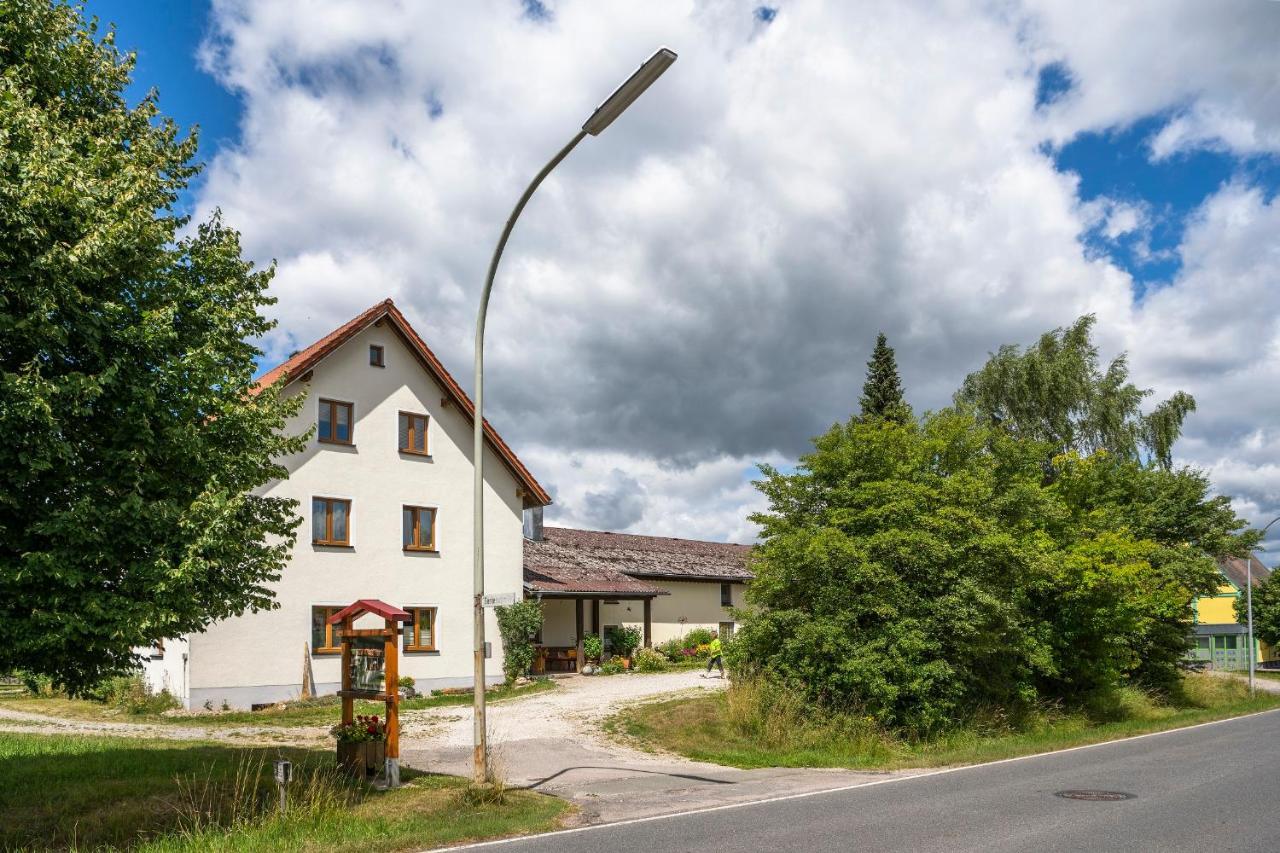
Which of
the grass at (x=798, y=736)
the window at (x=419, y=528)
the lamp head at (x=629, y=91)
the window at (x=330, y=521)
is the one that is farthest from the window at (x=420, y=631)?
the lamp head at (x=629, y=91)

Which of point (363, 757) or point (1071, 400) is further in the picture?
point (1071, 400)

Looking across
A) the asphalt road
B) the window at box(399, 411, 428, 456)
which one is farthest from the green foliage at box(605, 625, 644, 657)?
the asphalt road

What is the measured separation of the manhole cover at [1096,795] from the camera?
11984mm

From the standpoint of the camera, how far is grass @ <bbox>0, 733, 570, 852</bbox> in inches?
385

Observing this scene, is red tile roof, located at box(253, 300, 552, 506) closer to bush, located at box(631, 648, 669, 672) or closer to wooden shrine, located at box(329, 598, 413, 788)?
bush, located at box(631, 648, 669, 672)

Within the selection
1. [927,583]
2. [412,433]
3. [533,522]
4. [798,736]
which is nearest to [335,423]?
[412,433]

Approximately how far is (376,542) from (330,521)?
1.47 meters

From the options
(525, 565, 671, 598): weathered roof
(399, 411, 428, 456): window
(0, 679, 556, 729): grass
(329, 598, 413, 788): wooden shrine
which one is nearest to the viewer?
(329, 598, 413, 788): wooden shrine

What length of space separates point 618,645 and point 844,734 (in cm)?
1874

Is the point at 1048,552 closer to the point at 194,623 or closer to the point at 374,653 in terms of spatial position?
the point at 374,653

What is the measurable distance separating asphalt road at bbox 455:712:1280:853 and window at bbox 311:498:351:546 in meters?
17.6

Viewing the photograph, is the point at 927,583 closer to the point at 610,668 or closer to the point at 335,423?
the point at 610,668

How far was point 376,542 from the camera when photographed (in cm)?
2739

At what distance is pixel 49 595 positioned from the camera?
938cm
